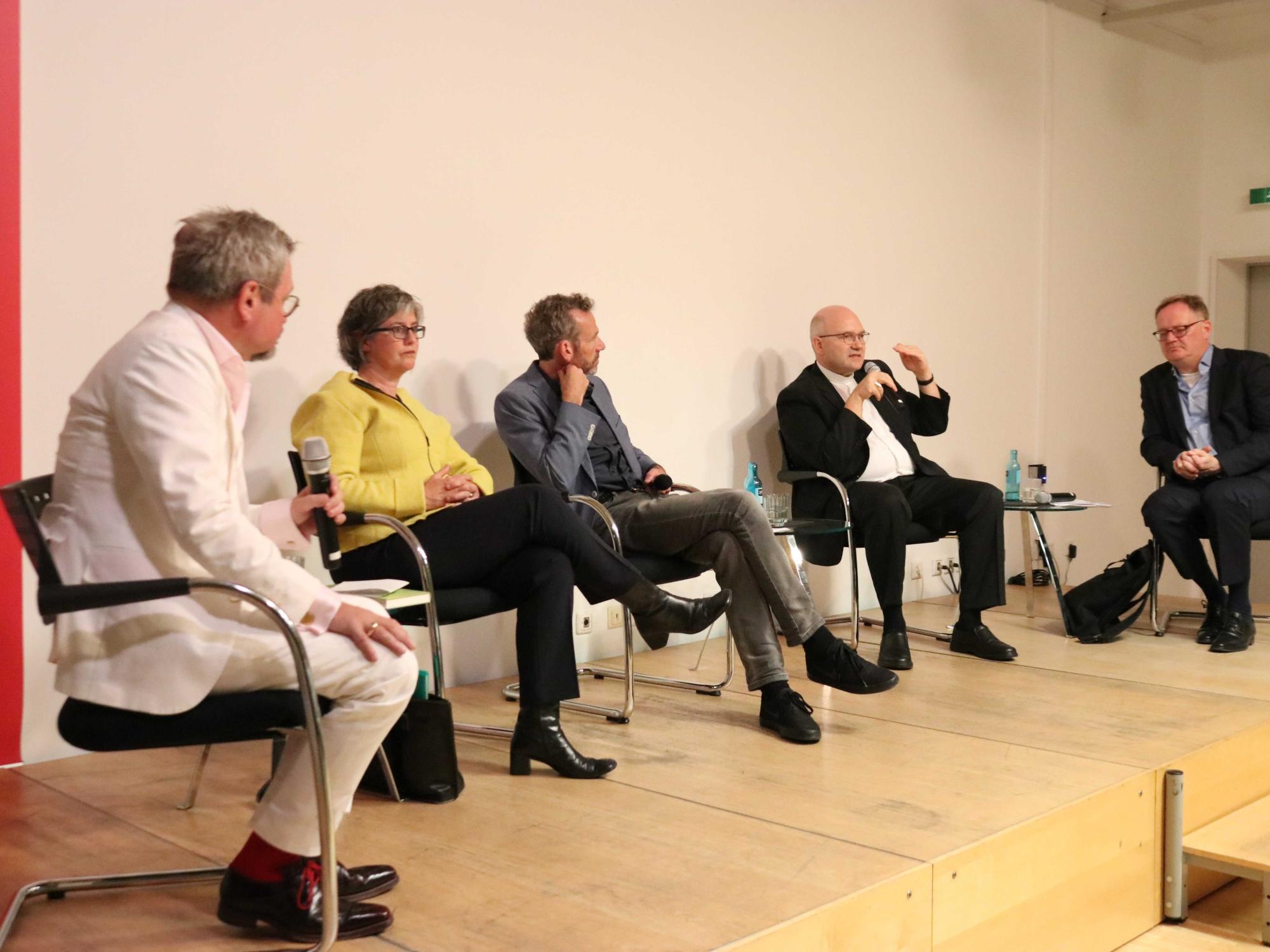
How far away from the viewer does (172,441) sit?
175 cm

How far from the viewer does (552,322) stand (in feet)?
11.8

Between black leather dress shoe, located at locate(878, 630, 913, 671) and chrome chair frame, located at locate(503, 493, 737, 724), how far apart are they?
1.63 feet

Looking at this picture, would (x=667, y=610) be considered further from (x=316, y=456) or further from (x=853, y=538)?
(x=853, y=538)

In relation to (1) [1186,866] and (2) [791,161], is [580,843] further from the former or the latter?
(2) [791,161]

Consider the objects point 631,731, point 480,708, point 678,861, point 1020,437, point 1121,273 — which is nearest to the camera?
point 678,861

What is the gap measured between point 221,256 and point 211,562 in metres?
0.47

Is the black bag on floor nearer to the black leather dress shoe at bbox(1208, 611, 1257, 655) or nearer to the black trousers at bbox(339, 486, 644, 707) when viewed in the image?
the black trousers at bbox(339, 486, 644, 707)

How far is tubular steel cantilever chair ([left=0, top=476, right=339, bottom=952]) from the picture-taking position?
1.69 meters

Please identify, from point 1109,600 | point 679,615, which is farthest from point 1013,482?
point 679,615

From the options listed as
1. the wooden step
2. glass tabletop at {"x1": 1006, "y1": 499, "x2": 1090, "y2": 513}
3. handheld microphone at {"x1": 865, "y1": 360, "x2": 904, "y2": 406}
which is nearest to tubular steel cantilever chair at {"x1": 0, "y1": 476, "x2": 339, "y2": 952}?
the wooden step

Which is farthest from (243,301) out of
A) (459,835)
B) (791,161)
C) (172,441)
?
(791,161)

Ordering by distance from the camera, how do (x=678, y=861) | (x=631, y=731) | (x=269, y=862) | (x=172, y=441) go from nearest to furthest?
(x=172, y=441), (x=269, y=862), (x=678, y=861), (x=631, y=731)

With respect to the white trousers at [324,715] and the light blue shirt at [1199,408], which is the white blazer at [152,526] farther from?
the light blue shirt at [1199,408]

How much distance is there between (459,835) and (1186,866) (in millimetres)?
1734
